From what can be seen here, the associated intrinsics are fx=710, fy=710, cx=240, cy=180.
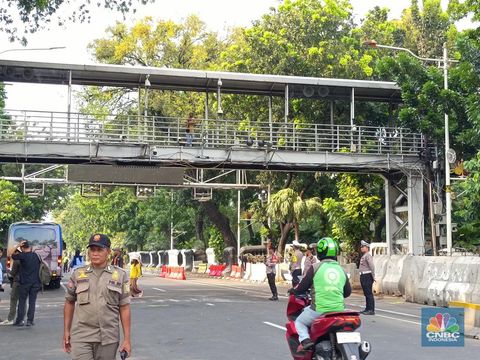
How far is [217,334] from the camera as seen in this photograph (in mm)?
12812

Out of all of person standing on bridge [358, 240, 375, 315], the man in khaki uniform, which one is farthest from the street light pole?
the man in khaki uniform

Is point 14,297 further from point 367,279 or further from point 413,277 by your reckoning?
point 413,277

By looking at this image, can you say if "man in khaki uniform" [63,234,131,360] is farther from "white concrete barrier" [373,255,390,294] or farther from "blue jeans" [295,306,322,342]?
"white concrete barrier" [373,255,390,294]

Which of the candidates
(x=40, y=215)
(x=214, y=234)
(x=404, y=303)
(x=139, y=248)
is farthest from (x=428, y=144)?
(x=139, y=248)

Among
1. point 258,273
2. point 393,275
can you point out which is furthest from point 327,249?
point 258,273

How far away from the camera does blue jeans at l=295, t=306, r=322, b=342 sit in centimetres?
755

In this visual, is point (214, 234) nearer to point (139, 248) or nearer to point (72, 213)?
point (139, 248)

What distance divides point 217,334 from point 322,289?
5.69m

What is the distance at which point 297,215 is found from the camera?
35.6 metres

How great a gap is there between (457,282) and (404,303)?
2840mm

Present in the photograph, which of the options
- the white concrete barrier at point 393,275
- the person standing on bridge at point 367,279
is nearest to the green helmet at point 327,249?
the person standing on bridge at point 367,279

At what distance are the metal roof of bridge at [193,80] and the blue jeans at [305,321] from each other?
819 inches

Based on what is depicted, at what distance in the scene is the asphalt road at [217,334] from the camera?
34.7 feet

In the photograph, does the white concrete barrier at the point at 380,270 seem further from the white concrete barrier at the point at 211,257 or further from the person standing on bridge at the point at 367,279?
the white concrete barrier at the point at 211,257
